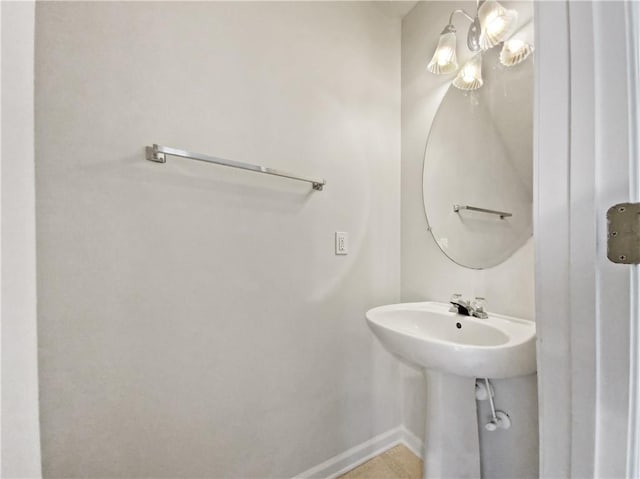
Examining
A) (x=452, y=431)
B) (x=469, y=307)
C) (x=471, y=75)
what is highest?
(x=471, y=75)

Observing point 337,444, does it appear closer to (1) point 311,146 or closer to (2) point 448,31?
(1) point 311,146

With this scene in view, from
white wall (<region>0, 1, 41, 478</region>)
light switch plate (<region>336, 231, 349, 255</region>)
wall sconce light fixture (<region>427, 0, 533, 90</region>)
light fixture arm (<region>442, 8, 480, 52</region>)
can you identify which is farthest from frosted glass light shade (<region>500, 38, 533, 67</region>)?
white wall (<region>0, 1, 41, 478</region>)

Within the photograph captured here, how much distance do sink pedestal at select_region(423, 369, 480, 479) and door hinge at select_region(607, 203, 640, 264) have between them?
81 centimetres

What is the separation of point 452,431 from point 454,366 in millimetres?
389

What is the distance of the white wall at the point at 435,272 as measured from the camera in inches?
39.5

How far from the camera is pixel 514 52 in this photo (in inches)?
40.6

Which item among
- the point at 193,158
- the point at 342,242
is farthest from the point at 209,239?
the point at 342,242

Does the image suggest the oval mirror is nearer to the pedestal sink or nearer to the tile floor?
the pedestal sink

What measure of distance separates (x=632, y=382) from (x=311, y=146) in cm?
113

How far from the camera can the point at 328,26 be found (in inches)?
Result: 49.2

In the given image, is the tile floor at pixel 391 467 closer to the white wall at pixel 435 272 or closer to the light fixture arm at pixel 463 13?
the white wall at pixel 435 272

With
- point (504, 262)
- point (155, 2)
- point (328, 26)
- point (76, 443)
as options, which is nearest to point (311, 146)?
point (328, 26)

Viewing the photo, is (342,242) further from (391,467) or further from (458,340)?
(391,467)

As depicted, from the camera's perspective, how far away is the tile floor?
1247mm
